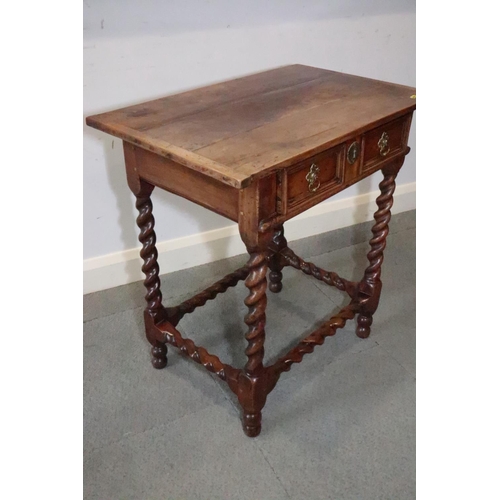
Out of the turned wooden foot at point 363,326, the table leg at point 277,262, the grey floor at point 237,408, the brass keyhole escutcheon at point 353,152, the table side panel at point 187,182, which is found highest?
the brass keyhole escutcheon at point 353,152

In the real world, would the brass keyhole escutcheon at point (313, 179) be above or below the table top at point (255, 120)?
below

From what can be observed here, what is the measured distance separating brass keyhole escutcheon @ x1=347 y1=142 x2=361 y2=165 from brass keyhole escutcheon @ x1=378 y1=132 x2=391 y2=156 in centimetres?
9

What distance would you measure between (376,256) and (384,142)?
1.24ft

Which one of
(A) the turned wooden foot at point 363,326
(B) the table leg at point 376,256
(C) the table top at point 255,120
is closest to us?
(C) the table top at point 255,120

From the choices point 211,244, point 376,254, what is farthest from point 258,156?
point 211,244

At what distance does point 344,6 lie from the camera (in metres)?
1.86

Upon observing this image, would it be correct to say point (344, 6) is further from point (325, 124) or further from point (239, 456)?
point (239, 456)

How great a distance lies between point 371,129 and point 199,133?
15.0 inches

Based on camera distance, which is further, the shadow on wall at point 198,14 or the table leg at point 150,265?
the shadow on wall at point 198,14

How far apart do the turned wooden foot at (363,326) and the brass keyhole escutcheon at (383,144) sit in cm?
55

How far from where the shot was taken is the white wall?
5.09 feet

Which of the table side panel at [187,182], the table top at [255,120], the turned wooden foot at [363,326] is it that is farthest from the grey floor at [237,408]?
the table top at [255,120]

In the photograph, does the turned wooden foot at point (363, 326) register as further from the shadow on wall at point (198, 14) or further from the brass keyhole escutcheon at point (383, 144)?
the shadow on wall at point (198, 14)

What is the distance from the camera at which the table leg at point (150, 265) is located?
1365mm
